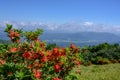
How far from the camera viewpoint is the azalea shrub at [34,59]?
26.2 feet

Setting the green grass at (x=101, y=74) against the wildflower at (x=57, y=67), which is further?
the green grass at (x=101, y=74)

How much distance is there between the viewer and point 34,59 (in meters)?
8.15

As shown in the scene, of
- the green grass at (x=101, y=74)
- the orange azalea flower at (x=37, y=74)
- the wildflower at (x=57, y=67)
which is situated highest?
the wildflower at (x=57, y=67)

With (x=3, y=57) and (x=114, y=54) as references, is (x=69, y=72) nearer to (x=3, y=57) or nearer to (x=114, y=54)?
(x=3, y=57)

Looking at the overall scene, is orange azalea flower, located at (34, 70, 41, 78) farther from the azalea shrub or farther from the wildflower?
the wildflower

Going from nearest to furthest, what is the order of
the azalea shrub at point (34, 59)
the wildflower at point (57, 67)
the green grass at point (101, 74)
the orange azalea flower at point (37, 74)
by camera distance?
the orange azalea flower at point (37, 74) < the azalea shrub at point (34, 59) < the wildflower at point (57, 67) < the green grass at point (101, 74)

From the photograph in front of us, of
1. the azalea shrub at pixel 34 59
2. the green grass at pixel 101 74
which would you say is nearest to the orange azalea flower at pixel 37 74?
the azalea shrub at pixel 34 59

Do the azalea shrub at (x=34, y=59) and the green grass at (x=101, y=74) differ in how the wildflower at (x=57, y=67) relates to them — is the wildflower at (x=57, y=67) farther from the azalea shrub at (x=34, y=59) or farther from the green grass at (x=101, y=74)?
the green grass at (x=101, y=74)

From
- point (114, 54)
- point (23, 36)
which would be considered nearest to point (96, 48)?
point (114, 54)

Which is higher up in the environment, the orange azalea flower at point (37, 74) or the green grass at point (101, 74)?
the orange azalea flower at point (37, 74)

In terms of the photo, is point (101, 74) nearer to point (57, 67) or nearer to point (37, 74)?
point (57, 67)

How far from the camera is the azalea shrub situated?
798cm

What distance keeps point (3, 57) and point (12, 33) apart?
76 centimetres

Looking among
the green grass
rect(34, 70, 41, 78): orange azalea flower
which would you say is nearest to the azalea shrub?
rect(34, 70, 41, 78): orange azalea flower
